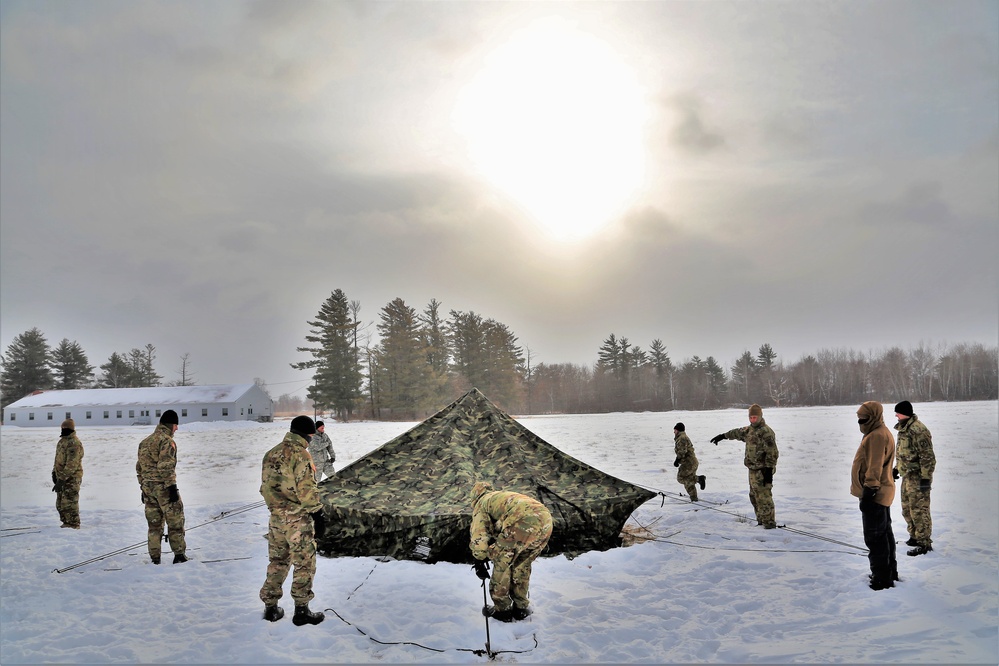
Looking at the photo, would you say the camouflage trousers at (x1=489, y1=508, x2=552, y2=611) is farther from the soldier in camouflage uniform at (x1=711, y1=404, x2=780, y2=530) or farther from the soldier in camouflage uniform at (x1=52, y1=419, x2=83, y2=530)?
the soldier in camouflage uniform at (x1=52, y1=419, x2=83, y2=530)

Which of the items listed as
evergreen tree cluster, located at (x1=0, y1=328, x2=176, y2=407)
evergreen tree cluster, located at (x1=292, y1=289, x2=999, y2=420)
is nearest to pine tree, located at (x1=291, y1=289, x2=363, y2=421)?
evergreen tree cluster, located at (x1=292, y1=289, x2=999, y2=420)

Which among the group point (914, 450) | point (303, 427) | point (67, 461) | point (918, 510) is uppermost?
point (303, 427)

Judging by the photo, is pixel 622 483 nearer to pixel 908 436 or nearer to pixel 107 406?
pixel 908 436

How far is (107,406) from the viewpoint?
1652 inches

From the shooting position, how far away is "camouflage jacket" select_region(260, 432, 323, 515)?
18.8 feet

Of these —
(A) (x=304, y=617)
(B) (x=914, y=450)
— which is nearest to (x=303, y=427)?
(A) (x=304, y=617)

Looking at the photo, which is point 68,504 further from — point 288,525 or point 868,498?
point 868,498

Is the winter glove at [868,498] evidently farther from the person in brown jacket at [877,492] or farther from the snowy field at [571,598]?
the snowy field at [571,598]

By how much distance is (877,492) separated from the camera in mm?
6148

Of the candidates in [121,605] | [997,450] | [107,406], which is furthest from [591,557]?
[107,406]

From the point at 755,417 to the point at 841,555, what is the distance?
246 centimetres

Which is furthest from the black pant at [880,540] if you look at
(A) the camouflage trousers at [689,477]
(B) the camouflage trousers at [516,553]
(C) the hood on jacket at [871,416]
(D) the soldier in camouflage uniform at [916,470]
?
(A) the camouflage trousers at [689,477]

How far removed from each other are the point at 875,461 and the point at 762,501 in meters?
3.11

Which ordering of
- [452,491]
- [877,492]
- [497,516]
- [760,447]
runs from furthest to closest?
[760,447]
[452,491]
[877,492]
[497,516]
